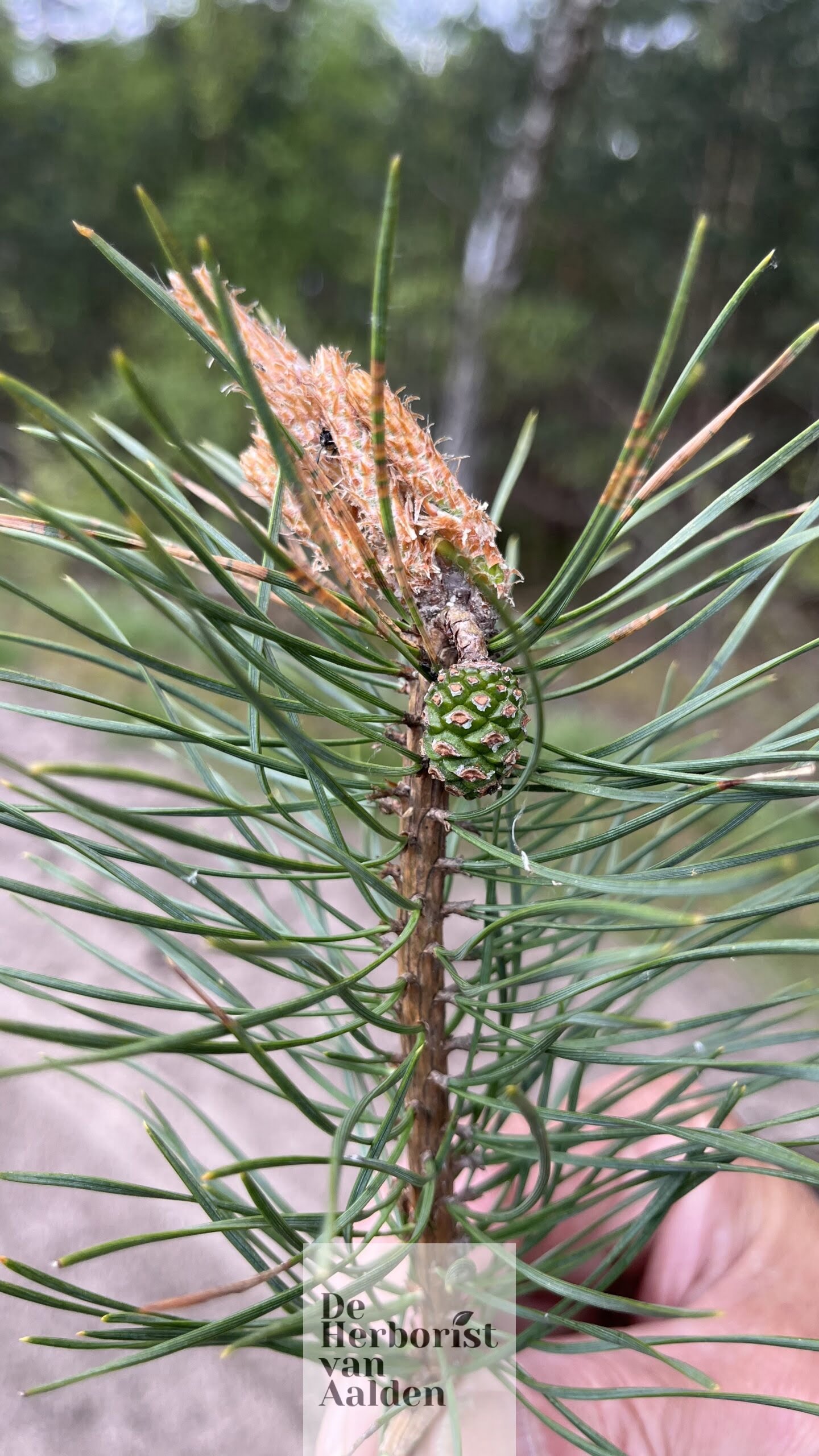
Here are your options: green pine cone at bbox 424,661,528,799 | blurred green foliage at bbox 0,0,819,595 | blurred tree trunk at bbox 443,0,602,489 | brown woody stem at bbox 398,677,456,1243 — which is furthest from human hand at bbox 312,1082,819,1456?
blurred green foliage at bbox 0,0,819,595

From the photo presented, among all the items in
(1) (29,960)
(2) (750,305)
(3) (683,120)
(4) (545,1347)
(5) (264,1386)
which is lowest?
(5) (264,1386)

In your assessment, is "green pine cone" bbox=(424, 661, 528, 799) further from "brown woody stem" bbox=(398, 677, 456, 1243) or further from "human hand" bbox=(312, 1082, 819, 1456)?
"human hand" bbox=(312, 1082, 819, 1456)

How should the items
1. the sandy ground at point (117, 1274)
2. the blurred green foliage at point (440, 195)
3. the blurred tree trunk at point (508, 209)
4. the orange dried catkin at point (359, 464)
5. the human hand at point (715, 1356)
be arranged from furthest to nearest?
the blurred green foliage at point (440, 195) < the blurred tree trunk at point (508, 209) < the sandy ground at point (117, 1274) < the human hand at point (715, 1356) < the orange dried catkin at point (359, 464)

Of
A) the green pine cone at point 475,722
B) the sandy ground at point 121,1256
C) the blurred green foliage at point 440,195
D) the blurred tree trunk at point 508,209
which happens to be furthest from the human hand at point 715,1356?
the blurred green foliage at point 440,195

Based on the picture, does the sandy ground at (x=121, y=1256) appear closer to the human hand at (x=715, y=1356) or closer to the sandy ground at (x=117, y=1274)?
the sandy ground at (x=117, y=1274)

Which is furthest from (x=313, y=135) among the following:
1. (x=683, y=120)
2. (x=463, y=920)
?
(x=463, y=920)

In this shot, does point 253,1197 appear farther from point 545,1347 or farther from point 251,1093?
point 251,1093
